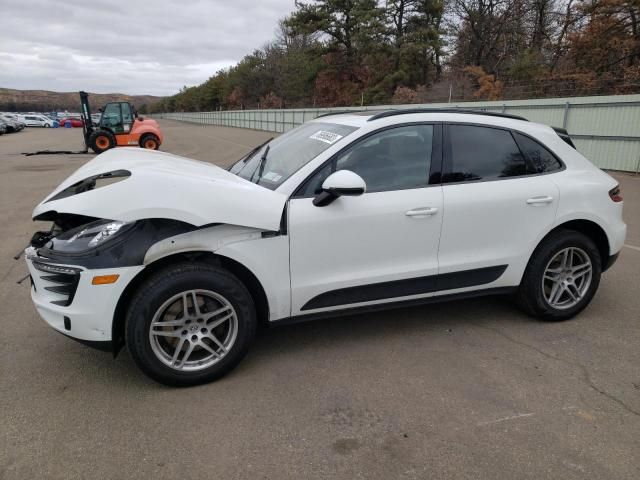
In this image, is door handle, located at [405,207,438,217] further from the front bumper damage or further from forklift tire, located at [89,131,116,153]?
forklift tire, located at [89,131,116,153]

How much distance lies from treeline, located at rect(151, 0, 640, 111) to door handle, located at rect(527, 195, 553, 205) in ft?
48.2

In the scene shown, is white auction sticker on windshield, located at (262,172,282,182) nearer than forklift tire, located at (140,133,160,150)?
Yes

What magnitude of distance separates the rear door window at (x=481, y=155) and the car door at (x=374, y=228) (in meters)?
0.14

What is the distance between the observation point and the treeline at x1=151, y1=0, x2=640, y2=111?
2172cm

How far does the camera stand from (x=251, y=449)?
100 inches

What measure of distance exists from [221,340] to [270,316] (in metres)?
0.34

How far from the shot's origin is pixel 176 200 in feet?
9.43

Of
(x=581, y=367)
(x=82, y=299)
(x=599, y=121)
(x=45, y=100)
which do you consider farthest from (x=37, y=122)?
(x=45, y=100)

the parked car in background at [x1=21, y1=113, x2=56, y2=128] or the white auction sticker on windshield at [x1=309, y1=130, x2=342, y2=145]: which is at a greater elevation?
the white auction sticker on windshield at [x1=309, y1=130, x2=342, y2=145]

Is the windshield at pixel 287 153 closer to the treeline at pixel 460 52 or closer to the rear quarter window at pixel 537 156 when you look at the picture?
the rear quarter window at pixel 537 156

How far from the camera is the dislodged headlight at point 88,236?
289cm

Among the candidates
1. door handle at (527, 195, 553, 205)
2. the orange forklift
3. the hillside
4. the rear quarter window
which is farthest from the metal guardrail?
the hillside

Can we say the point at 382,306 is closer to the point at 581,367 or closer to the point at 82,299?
the point at 581,367

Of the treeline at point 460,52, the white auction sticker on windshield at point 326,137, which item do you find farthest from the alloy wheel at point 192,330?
the treeline at point 460,52
